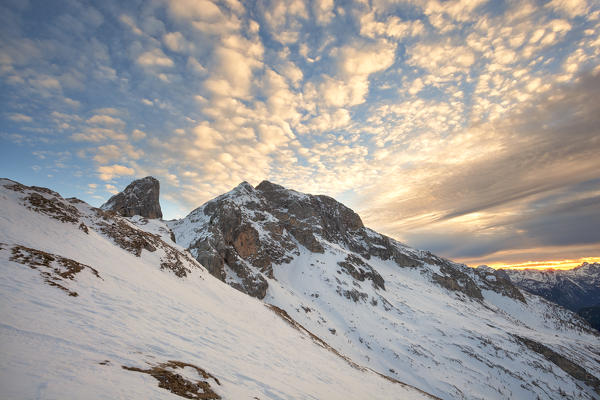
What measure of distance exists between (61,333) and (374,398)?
13846 millimetres

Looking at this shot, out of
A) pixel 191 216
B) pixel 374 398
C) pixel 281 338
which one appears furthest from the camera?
pixel 191 216

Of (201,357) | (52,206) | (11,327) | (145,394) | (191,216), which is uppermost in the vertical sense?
(191,216)

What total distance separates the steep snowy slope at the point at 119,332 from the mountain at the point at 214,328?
5 centimetres

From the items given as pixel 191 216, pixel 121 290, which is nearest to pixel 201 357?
pixel 121 290

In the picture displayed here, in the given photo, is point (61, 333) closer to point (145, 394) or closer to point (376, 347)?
point (145, 394)

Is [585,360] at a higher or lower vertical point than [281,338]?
lower

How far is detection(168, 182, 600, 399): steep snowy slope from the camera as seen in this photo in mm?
31922

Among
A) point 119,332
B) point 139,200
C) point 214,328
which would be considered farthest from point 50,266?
point 139,200

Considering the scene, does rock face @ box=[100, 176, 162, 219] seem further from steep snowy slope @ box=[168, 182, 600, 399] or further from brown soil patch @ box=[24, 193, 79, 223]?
brown soil patch @ box=[24, 193, 79, 223]

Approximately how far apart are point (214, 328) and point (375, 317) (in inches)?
1604

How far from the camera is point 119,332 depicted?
6883 millimetres

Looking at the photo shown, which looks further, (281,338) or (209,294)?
(209,294)

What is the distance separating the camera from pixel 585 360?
4384 centimetres

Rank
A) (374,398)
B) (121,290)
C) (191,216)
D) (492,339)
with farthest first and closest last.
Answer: (191,216) → (492,339) → (374,398) → (121,290)
